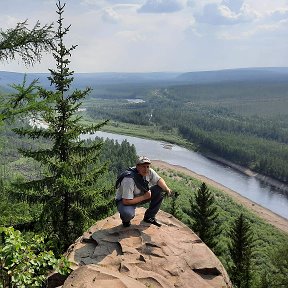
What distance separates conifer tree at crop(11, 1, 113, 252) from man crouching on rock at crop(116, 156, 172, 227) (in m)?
5.19

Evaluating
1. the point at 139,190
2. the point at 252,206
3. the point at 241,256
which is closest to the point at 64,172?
the point at 139,190

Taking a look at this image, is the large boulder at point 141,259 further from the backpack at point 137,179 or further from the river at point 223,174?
the river at point 223,174

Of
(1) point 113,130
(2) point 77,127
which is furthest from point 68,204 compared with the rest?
(1) point 113,130

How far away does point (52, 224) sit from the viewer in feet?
57.0

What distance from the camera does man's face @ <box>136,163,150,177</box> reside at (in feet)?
35.8

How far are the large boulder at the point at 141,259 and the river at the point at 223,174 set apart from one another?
69450 millimetres

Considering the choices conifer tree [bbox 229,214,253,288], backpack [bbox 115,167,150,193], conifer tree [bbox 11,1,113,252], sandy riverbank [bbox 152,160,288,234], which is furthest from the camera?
sandy riverbank [bbox 152,160,288,234]

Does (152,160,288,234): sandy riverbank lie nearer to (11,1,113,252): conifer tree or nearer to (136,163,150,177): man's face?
(11,1,113,252): conifer tree

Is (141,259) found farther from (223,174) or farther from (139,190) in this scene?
(223,174)

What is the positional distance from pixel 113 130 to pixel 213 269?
577 ft

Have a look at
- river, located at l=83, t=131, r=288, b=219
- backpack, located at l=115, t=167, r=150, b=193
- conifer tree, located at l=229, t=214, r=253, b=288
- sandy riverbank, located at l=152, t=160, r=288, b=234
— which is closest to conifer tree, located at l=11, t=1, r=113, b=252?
backpack, located at l=115, t=167, r=150, b=193

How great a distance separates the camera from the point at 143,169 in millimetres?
10969

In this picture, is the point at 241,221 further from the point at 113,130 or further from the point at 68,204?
the point at 113,130

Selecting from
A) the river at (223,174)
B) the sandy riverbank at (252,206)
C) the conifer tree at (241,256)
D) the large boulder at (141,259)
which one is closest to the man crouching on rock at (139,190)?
the large boulder at (141,259)
